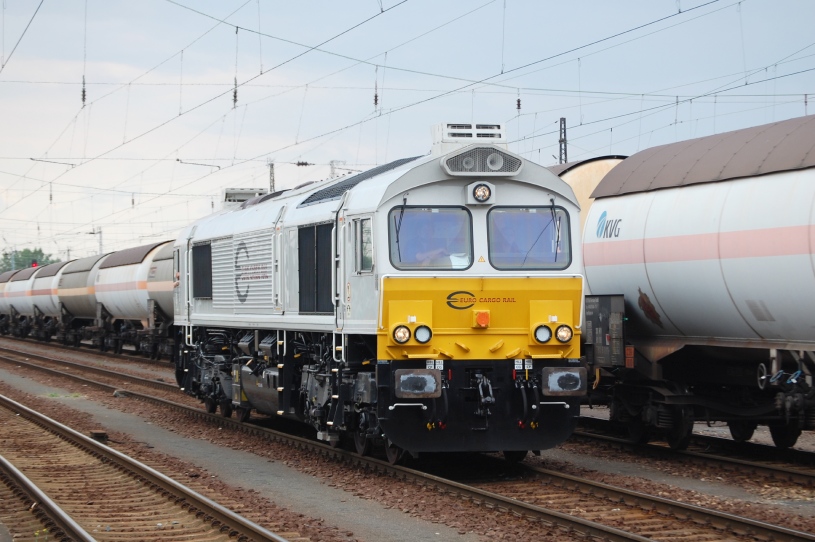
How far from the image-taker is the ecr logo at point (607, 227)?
1523 cm

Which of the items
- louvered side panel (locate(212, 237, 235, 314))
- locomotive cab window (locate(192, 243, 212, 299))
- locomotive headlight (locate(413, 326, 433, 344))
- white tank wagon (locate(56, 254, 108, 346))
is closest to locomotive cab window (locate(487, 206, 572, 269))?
locomotive headlight (locate(413, 326, 433, 344))

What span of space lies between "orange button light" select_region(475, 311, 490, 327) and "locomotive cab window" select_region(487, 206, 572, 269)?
650 mm

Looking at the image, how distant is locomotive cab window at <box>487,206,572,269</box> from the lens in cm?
1266

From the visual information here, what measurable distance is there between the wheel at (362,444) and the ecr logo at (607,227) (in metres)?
4.61

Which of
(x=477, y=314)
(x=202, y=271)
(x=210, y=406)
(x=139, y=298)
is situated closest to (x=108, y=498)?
(x=477, y=314)

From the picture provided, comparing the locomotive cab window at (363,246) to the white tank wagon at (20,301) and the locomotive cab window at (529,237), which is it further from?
the white tank wagon at (20,301)

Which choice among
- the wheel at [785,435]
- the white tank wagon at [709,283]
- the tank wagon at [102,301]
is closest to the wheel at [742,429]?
the white tank wagon at [709,283]

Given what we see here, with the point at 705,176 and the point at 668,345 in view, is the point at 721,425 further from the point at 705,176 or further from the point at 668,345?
the point at 705,176

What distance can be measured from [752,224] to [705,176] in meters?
1.40

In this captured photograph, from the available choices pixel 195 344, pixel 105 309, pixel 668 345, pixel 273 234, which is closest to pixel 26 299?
pixel 105 309

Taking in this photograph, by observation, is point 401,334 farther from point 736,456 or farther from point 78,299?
point 78,299

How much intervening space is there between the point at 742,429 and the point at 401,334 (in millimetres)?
6360

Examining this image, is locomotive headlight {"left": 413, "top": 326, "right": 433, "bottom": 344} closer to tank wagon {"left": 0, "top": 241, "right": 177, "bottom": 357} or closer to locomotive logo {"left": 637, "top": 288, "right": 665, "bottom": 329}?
locomotive logo {"left": 637, "top": 288, "right": 665, "bottom": 329}

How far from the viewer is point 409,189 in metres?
12.5
